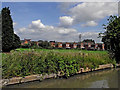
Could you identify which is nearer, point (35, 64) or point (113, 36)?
point (35, 64)

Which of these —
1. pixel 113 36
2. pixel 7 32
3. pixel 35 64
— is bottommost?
pixel 35 64

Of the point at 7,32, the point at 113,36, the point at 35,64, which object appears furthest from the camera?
the point at 7,32

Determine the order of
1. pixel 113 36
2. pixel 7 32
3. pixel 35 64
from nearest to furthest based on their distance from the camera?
1. pixel 35 64
2. pixel 113 36
3. pixel 7 32

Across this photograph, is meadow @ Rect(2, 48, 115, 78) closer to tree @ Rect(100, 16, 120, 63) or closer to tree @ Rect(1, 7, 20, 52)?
tree @ Rect(100, 16, 120, 63)

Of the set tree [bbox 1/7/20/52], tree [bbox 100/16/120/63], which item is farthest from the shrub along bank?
tree [bbox 1/7/20/52]

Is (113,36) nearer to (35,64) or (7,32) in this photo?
(35,64)

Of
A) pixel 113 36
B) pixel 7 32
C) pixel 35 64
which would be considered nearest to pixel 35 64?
pixel 35 64

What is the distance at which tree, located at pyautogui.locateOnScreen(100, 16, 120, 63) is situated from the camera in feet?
34.5

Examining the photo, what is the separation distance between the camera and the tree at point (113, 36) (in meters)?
10.5

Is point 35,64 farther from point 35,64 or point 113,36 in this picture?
point 113,36

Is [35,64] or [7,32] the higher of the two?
[7,32]

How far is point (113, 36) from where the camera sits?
10.7m

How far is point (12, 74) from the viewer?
5055 mm

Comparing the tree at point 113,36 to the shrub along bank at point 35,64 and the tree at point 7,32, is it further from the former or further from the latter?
the tree at point 7,32
